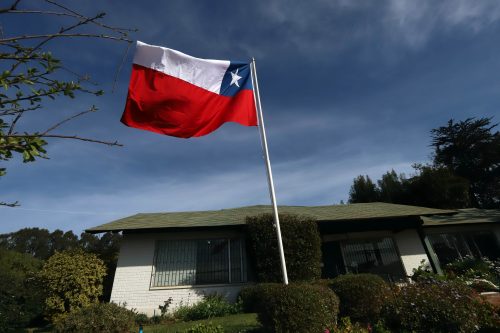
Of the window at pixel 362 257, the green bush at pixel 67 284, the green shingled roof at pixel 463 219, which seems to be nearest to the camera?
the green bush at pixel 67 284

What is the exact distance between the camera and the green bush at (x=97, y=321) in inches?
261

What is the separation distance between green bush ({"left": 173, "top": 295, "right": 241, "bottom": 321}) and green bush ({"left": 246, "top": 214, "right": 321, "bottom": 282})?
1.78m

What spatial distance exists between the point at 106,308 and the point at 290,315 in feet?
15.0

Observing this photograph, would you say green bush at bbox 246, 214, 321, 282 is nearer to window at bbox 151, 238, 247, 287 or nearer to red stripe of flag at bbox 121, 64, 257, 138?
window at bbox 151, 238, 247, 287

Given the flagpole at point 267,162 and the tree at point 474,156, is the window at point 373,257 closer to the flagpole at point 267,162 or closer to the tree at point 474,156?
the flagpole at point 267,162

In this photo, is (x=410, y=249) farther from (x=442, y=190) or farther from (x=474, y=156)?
(x=474, y=156)

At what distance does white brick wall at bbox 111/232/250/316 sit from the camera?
42.1 ft

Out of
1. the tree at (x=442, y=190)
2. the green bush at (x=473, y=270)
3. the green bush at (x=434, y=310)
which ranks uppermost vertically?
the tree at (x=442, y=190)

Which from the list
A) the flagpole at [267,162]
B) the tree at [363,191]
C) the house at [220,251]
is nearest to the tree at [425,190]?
the tree at [363,191]

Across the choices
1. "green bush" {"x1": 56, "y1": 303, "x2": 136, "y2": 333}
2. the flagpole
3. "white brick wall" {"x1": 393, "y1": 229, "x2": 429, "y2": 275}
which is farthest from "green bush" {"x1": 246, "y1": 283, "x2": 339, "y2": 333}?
"white brick wall" {"x1": 393, "y1": 229, "x2": 429, "y2": 275}

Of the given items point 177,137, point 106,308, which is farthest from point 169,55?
point 106,308

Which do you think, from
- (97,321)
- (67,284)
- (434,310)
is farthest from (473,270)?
(67,284)

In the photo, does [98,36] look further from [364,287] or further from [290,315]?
[364,287]

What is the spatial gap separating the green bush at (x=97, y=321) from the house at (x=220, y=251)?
6118mm
